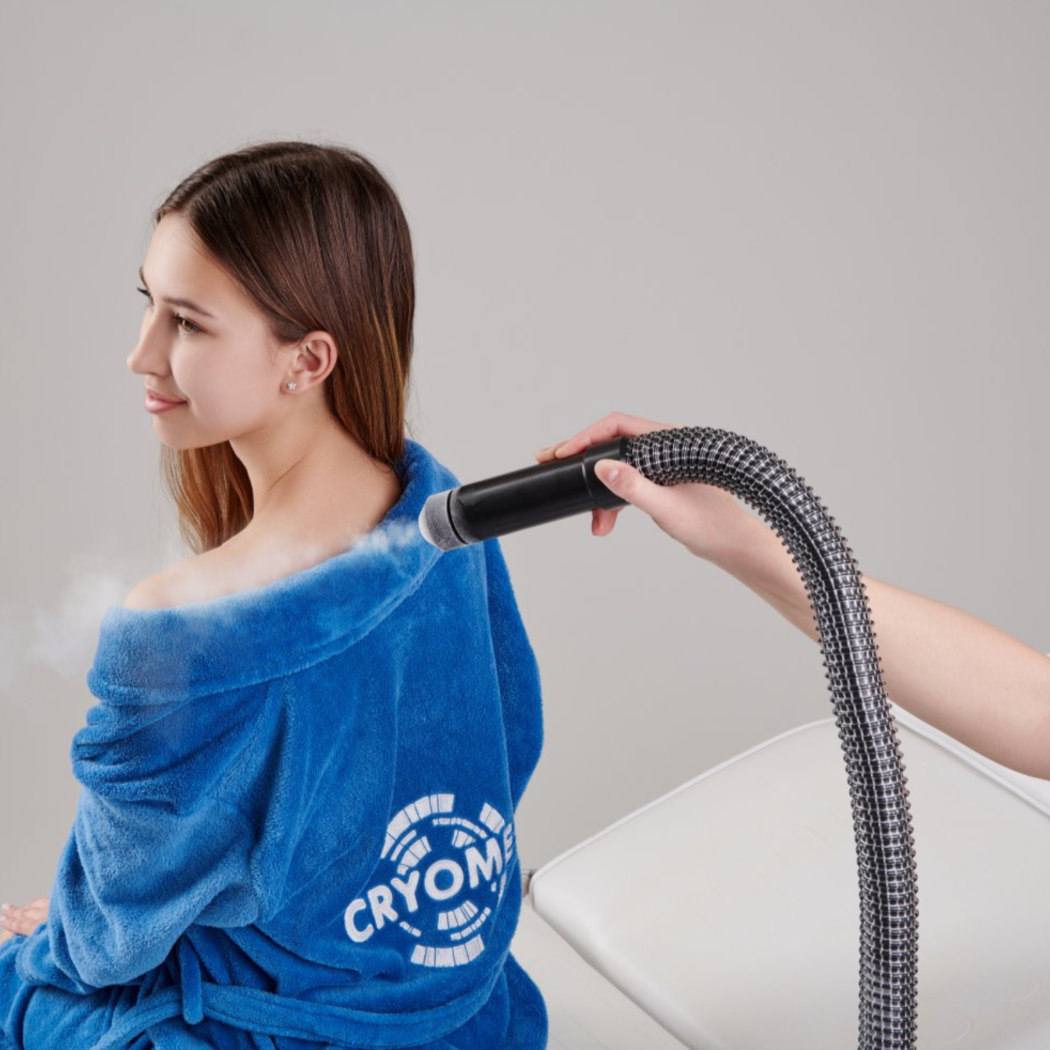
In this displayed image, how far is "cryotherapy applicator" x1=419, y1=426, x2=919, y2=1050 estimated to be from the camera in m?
1.00

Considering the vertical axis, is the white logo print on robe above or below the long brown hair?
below

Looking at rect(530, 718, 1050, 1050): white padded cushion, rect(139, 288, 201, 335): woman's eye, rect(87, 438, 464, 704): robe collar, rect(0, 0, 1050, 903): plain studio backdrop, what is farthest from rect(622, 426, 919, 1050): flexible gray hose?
rect(0, 0, 1050, 903): plain studio backdrop

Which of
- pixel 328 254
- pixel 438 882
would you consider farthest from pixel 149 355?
pixel 438 882

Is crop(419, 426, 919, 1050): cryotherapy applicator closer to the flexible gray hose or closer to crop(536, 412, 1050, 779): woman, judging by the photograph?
the flexible gray hose

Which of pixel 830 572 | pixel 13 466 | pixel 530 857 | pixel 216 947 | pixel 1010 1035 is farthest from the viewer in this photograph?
pixel 530 857

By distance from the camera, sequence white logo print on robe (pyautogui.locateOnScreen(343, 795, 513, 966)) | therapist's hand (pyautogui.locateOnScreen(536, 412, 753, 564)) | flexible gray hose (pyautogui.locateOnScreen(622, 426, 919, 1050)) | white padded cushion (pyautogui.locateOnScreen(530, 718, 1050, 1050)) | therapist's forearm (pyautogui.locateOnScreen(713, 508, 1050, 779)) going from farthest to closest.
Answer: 1. white padded cushion (pyautogui.locateOnScreen(530, 718, 1050, 1050))
2. white logo print on robe (pyautogui.locateOnScreen(343, 795, 513, 966))
3. therapist's forearm (pyautogui.locateOnScreen(713, 508, 1050, 779))
4. therapist's hand (pyautogui.locateOnScreen(536, 412, 753, 564))
5. flexible gray hose (pyautogui.locateOnScreen(622, 426, 919, 1050))

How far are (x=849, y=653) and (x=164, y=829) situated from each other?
21.9 inches

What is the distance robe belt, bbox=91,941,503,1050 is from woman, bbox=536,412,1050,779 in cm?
51

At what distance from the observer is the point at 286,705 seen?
3.89 ft

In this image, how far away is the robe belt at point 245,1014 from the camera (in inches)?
50.2

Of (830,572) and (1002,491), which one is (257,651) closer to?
(830,572)

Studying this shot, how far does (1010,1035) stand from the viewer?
1.58 meters

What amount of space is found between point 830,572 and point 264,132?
5.81 feet

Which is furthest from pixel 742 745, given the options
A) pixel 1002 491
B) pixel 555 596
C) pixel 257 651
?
pixel 257 651
